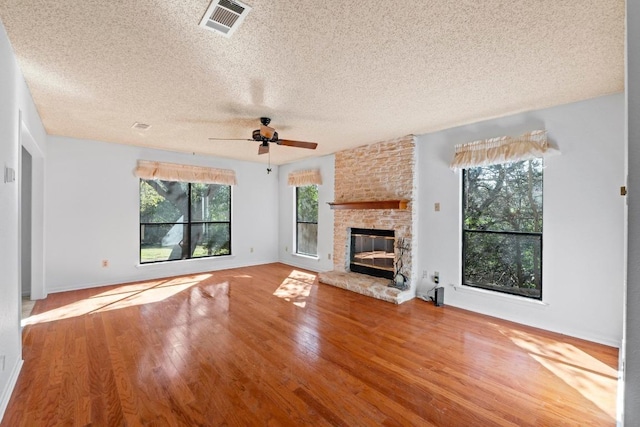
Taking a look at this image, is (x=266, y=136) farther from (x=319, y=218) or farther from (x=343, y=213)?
(x=319, y=218)

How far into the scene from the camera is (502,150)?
3609 mm

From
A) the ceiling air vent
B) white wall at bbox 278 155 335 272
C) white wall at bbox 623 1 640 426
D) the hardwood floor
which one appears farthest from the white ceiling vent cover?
white wall at bbox 278 155 335 272

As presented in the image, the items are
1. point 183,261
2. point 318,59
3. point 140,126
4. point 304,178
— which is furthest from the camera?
point 304,178

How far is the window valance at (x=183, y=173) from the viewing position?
5.49 meters

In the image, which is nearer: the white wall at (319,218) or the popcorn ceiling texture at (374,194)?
the popcorn ceiling texture at (374,194)

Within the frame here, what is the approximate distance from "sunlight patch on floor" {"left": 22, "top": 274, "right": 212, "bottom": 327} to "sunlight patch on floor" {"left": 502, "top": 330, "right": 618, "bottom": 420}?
4781mm

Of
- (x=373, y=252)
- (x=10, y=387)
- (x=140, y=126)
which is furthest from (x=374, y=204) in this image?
(x=10, y=387)

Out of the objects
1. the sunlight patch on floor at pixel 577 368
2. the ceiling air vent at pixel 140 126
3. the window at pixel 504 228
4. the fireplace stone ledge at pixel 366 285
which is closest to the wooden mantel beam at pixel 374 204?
the window at pixel 504 228

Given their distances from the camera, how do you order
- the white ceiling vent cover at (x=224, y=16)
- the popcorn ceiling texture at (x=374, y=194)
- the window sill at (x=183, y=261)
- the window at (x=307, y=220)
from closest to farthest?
the white ceiling vent cover at (x=224, y=16), the popcorn ceiling texture at (x=374, y=194), the window sill at (x=183, y=261), the window at (x=307, y=220)

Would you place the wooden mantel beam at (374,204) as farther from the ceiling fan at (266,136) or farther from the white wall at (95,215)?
the white wall at (95,215)

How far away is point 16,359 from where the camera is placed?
94.2 inches

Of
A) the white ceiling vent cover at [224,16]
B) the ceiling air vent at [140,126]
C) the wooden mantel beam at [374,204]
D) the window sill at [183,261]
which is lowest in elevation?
the window sill at [183,261]

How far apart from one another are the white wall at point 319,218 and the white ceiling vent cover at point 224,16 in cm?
425

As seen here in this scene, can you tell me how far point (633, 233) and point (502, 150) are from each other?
2.89 metres
